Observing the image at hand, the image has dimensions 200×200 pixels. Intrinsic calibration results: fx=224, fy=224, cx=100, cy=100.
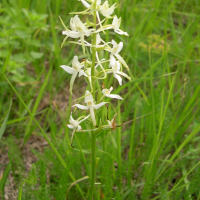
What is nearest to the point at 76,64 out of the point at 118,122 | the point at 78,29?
the point at 78,29

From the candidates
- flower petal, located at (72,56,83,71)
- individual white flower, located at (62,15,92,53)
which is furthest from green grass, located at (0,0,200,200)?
individual white flower, located at (62,15,92,53)

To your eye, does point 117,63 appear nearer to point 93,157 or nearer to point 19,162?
point 93,157

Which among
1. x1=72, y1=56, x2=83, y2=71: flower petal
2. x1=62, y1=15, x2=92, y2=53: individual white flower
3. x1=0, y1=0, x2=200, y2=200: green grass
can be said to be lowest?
x1=0, y1=0, x2=200, y2=200: green grass

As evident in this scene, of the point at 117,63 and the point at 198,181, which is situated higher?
the point at 117,63

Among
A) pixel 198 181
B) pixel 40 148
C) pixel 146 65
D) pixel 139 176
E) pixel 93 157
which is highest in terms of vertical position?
pixel 146 65

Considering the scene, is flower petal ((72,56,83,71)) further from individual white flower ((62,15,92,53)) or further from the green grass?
the green grass

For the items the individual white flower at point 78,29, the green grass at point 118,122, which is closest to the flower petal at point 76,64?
the individual white flower at point 78,29

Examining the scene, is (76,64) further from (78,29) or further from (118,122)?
(118,122)

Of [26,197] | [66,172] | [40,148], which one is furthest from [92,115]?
[40,148]
